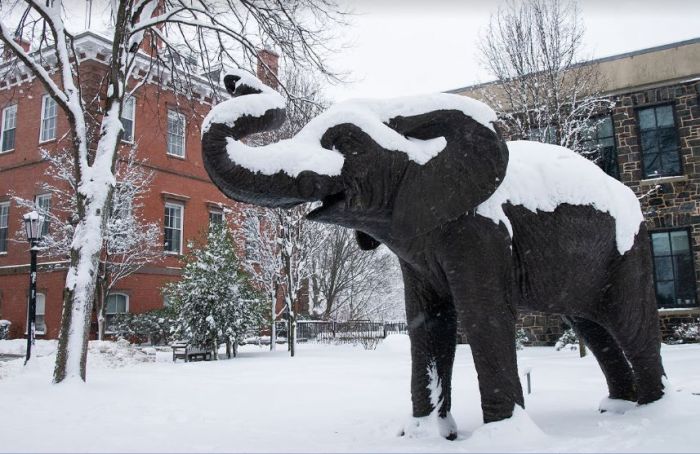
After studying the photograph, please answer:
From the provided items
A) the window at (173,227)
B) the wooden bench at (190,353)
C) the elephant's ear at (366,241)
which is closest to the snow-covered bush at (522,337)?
the wooden bench at (190,353)

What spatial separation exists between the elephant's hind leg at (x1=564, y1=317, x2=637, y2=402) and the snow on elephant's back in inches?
30.3

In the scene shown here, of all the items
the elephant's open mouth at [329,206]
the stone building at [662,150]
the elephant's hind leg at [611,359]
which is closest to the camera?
the elephant's open mouth at [329,206]

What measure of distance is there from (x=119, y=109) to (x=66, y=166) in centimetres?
1187

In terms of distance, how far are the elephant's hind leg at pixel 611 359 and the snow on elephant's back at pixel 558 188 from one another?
769 mm

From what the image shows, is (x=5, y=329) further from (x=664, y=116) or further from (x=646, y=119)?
(x=664, y=116)

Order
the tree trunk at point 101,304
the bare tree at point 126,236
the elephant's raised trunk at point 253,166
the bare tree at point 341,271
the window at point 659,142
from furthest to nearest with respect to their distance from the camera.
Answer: the bare tree at point 341,271 < the bare tree at point 126,236 < the tree trunk at point 101,304 < the window at point 659,142 < the elephant's raised trunk at point 253,166

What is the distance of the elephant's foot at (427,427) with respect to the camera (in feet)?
11.6

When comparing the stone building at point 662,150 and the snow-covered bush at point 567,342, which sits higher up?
the stone building at point 662,150

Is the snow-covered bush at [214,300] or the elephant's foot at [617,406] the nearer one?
the elephant's foot at [617,406]

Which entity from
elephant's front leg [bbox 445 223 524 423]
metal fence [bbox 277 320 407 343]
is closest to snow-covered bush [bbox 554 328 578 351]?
metal fence [bbox 277 320 407 343]

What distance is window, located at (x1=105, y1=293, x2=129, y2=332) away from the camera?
2080 centimetres

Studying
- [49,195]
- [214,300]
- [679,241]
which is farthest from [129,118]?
[679,241]

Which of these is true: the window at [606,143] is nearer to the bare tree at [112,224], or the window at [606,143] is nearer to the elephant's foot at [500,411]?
the elephant's foot at [500,411]

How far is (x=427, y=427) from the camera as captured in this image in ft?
11.6
